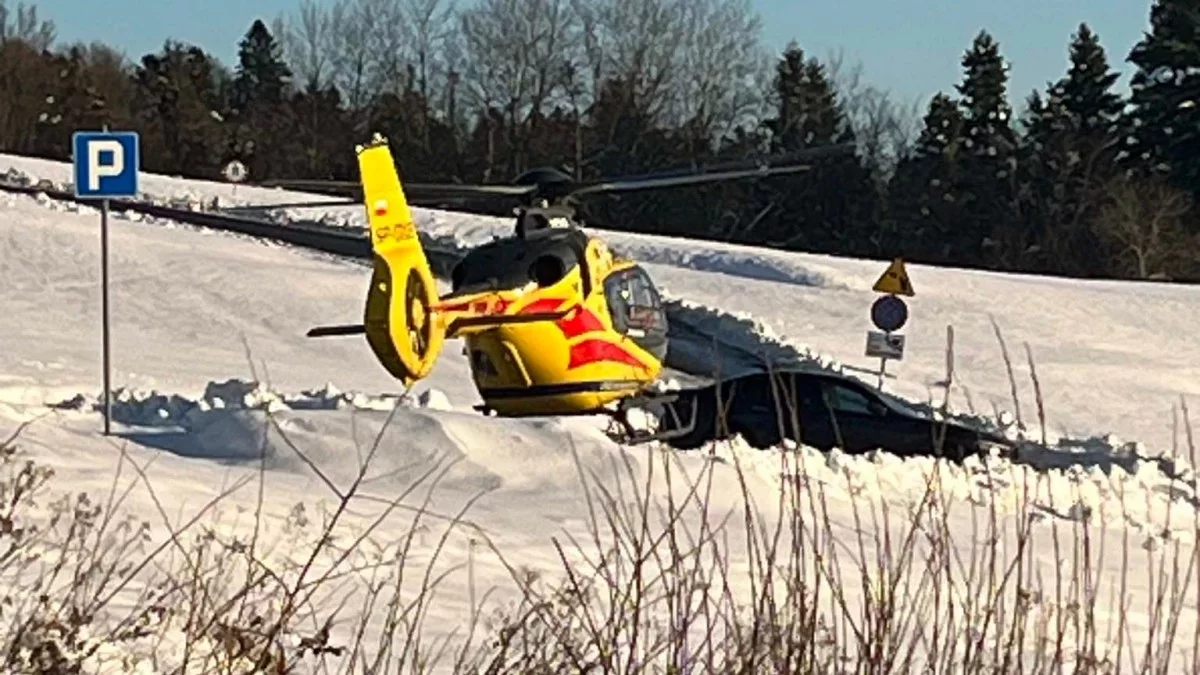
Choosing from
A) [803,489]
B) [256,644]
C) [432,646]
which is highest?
[803,489]

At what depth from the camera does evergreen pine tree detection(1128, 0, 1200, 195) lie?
60.6 metres

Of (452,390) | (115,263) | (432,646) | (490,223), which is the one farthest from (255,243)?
(432,646)

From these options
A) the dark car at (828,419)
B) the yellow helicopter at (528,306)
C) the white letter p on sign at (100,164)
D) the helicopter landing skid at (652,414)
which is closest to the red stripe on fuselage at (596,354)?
the yellow helicopter at (528,306)

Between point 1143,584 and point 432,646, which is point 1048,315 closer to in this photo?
point 1143,584

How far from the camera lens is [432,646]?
7.38 m

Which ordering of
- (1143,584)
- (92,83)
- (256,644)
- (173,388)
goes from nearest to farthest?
(256,644)
(1143,584)
(173,388)
(92,83)

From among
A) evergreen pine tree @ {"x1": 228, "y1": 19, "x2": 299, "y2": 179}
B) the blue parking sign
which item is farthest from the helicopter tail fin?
evergreen pine tree @ {"x1": 228, "y1": 19, "x2": 299, "y2": 179}

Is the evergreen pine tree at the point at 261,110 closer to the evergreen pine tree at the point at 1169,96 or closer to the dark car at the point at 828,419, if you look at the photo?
the evergreen pine tree at the point at 1169,96

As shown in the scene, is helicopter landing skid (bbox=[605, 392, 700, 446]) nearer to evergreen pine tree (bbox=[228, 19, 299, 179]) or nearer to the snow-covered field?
the snow-covered field

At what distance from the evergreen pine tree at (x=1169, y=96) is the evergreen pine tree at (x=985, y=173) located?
3960mm

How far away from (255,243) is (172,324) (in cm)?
859

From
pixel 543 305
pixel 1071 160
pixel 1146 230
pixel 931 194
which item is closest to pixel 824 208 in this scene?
pixel 931 194

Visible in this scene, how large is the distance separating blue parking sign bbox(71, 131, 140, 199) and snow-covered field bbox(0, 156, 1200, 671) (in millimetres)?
1873

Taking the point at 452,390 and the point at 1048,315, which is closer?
the point at 452,390
